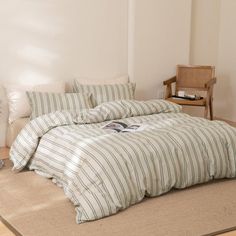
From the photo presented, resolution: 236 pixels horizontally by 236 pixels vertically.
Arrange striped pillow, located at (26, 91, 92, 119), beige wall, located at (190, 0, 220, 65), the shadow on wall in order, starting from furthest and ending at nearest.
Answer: the shadow on wall < beige wall, located at (190, 0, 220, 65) < striped pillow, located at (26, 91, 92, 119)

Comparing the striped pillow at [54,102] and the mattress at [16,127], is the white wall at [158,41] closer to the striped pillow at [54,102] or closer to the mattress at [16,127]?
the striped pillow at [54,102]

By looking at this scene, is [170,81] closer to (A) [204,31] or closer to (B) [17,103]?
(A) [204,31]

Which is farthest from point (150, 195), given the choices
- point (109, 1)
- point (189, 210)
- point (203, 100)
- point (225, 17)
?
point (225, 17)

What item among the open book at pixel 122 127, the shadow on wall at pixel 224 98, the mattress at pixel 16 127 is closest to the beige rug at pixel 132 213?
the open book at pixel 122 127

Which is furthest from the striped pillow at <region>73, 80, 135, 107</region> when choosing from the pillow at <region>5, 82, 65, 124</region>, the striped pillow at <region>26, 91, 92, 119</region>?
the pillow at <region>5, 82, 65, 124</region>

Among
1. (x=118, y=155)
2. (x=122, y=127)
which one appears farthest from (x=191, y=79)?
(x=118, y=155)

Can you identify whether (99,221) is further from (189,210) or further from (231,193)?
(231,193)

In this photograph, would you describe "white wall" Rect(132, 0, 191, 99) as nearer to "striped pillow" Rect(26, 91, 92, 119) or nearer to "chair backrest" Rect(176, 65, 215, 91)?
"chair backrest" Rect(176, 65, 215, 91)

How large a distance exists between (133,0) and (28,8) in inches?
49.4

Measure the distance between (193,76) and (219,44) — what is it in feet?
2.87

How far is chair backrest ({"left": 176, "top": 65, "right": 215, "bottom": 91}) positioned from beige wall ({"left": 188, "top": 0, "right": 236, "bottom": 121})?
0.41 meters

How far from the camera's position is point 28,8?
15.5 feet

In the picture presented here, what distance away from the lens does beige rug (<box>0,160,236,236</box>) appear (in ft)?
9.53

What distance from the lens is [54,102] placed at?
4496mm
